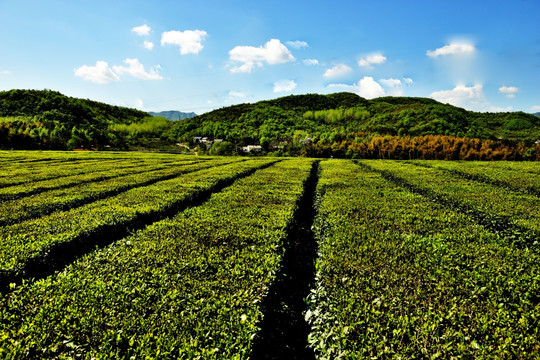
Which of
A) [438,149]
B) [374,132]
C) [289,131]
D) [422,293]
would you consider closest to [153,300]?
[422,293]

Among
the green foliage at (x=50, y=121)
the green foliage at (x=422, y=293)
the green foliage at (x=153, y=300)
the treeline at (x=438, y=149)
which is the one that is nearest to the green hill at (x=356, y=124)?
the treeline at (x=438, y=149)

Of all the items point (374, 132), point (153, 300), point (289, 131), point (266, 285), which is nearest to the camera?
point (153, 300)

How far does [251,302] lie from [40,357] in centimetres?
404

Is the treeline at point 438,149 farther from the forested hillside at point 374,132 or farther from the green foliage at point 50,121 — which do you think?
the green foliage at point 50,121

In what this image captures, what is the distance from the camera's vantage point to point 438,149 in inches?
2889

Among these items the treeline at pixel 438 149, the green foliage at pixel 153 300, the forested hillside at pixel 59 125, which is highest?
the forested hillside at pixel 59 125

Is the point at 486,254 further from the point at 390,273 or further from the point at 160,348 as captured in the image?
the point at 160,348

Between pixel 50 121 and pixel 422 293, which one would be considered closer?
pixel 422 293

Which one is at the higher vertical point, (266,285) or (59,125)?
(59,125)

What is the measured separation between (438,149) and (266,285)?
270 ft

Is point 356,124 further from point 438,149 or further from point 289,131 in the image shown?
point 438,149

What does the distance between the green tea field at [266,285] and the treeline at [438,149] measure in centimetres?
6613

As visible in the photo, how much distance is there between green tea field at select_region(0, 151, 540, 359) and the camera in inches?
200

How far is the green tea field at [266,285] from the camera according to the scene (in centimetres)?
507
